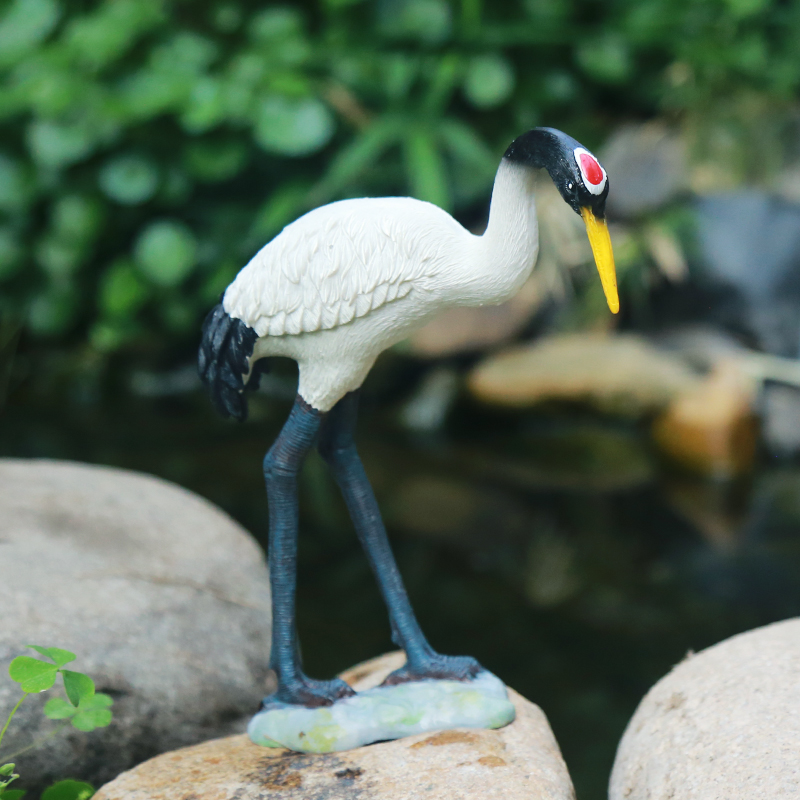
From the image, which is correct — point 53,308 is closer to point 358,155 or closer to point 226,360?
point 358,155

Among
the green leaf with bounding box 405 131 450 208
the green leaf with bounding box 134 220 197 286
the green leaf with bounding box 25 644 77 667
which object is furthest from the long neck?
the green leaf with bounding box 134 220 197 286

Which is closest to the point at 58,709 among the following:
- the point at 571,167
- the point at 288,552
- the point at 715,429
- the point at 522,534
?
the point at 288,552

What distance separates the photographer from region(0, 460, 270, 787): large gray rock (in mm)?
1817

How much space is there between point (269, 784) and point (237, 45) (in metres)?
4.63

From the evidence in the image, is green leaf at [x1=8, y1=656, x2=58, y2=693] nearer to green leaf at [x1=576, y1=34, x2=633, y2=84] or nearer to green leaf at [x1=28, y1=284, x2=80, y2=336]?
green leaf at [x1=28, y1=284, x2=80, y2=336]

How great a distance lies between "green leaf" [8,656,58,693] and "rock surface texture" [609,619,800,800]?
102 centimetres

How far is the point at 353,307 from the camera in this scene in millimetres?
1578

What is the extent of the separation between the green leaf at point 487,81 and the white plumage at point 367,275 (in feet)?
11.9

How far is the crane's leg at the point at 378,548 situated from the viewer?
1795 mm

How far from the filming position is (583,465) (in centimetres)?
448

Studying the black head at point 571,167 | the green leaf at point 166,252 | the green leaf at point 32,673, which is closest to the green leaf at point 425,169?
the green leaf at point 166,252

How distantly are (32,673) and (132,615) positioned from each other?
0.45 metres

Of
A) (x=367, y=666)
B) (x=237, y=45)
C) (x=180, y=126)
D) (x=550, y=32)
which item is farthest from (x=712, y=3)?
(x=367, y=666)

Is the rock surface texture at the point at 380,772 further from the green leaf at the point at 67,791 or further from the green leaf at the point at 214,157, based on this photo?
the green leaf at the point at 214,157
